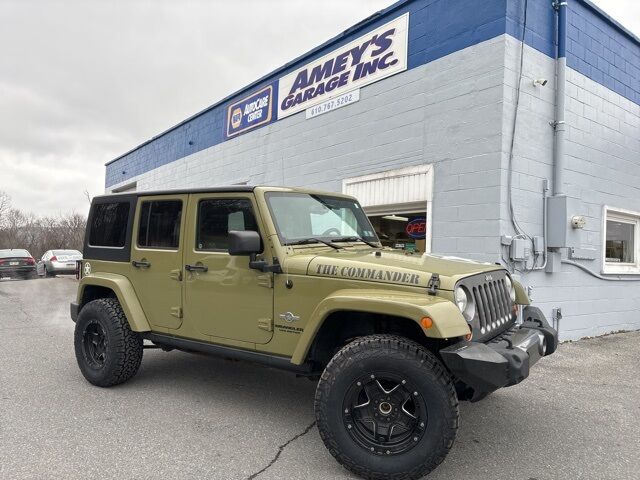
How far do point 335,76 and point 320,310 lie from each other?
22.3 feet

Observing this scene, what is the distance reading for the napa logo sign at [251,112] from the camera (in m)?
10.8

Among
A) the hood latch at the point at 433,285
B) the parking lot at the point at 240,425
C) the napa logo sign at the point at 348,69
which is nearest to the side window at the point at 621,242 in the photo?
the parking lot at the point at 240,425

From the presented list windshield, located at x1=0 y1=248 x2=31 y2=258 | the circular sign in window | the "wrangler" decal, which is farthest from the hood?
windshield, located at x1=0 y1=248 x2=31 y2=258

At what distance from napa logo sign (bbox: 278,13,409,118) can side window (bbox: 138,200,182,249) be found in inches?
193

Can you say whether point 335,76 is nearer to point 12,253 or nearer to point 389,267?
point 389,267

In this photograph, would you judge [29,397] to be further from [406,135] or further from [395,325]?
[406,135]

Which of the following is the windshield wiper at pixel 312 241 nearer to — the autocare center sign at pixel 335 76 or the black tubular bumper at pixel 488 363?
the black tubular bumper at pixel 488 363

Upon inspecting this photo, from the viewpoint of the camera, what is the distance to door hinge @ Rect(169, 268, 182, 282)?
4.14m

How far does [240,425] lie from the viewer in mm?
3697

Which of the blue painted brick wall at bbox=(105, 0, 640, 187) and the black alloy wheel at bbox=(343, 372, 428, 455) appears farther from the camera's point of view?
the blue painted brick wall at bbox=(105, 0, 640, 187)

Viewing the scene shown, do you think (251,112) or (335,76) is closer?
(335,76)

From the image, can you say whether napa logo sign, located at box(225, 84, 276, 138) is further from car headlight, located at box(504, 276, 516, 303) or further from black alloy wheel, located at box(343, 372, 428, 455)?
black alloy wheel, located at box(343, 372, 428, 455)

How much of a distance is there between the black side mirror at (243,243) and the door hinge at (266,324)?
0.54 meters

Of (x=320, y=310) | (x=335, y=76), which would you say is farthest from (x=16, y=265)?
(x=320, y=310)
